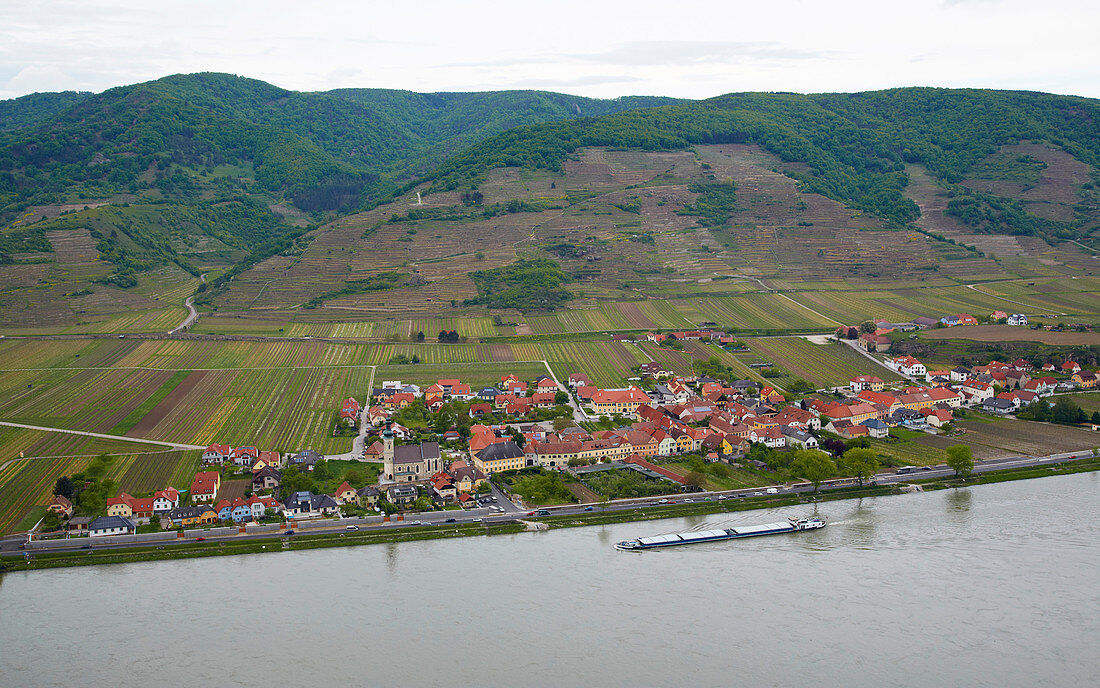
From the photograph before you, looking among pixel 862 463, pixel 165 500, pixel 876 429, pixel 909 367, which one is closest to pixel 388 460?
pixel 165 500

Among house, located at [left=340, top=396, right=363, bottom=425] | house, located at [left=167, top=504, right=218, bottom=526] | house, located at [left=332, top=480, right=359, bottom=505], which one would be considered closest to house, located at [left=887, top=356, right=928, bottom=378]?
house, located at [left=340, top=396, right=363, bottom=425]

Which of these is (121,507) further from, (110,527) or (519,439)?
(519,439)

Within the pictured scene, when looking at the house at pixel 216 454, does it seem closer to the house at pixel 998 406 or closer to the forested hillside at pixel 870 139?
the house at pixel 998 406

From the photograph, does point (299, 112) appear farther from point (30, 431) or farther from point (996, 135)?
point (30, 431)

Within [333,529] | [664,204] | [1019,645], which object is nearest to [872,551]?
[1019,645]

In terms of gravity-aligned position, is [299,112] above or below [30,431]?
above
